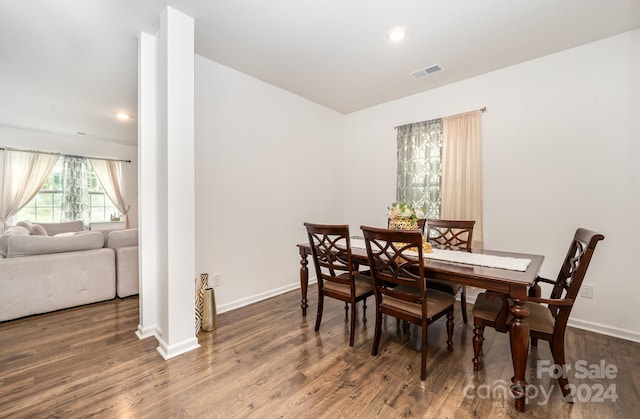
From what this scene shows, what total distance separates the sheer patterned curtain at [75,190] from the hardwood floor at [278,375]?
15.0ft

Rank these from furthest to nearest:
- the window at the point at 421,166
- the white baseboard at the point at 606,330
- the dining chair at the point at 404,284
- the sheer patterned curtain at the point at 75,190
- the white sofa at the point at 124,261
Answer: the sheer patterned curtain at the point at 75,190, the window at the point at 421,166, the white sofa at the point at 124,261, the white baseboard at the point at 606,330, the dining chair at the point at 404,284

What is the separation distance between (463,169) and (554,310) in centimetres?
169

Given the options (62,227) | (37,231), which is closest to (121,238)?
(37,231)

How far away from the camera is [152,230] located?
233cm

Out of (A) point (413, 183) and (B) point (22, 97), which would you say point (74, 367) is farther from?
(B) point (22, 97)

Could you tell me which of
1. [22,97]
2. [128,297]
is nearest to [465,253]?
[128,297]

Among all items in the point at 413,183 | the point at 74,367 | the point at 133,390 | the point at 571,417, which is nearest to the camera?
the point at 571,417

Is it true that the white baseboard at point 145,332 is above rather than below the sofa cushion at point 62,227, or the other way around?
below

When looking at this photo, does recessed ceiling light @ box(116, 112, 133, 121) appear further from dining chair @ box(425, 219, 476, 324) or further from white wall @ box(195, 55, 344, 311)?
dining chair @ box(425, 219, 476, 324)

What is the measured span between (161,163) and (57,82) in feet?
8.45

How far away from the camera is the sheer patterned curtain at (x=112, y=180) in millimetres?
6449

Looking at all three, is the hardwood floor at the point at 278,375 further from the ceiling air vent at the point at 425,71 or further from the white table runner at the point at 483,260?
the ceiling air vent at the point at 425,71

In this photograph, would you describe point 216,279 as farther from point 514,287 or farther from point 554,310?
point 554,310

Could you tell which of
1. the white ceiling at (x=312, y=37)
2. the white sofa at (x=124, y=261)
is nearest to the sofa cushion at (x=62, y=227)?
the white ceiling at (x=312, y=37)
